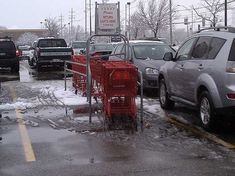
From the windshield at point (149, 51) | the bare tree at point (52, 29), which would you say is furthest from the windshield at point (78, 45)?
the bare tree at point (52, 29)

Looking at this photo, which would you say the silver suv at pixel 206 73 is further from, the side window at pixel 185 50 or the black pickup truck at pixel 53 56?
the black pickup truck at pixel 53 56

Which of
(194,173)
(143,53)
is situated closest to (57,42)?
(143,53)

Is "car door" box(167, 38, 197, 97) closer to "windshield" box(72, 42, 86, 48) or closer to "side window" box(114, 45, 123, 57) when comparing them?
"side window" box(114, 45, 123, 57)

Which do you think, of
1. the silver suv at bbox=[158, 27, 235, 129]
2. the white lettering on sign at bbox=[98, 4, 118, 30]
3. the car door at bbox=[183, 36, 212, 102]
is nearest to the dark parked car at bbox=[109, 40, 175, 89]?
the silver suv at bbox=[158, 27, 235, 129]

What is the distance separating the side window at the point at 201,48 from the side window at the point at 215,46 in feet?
0.51

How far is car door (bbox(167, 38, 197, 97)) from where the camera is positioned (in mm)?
9656

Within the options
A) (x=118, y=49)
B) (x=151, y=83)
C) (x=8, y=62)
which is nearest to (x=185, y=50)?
(x=151, y=83)

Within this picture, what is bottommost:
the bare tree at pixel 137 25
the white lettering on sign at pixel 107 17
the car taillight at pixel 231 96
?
the car taillight at pixel 231 96

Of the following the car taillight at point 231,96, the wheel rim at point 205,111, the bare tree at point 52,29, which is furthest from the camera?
the bare tree at point 52,29

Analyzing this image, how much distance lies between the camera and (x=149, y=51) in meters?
15.4

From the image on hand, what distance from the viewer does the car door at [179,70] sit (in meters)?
9.66

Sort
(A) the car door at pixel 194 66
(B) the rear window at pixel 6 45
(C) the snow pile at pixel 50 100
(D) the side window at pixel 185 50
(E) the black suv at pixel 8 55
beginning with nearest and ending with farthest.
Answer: (A) the car door at pixel 194 66 → (D) the side window at pixel 185 50 → (C) the snow pile at pixel 50 100 → (E) the black suv at pixel 8 55 → (B) the rear window at pixel 6 45

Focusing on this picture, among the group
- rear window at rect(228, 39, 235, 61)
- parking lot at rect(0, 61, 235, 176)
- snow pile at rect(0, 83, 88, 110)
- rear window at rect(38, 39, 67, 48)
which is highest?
rear window at rect(38, 39, 67, 48)

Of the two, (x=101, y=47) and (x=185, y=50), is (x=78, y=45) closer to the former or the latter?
(x=101, y=47)
